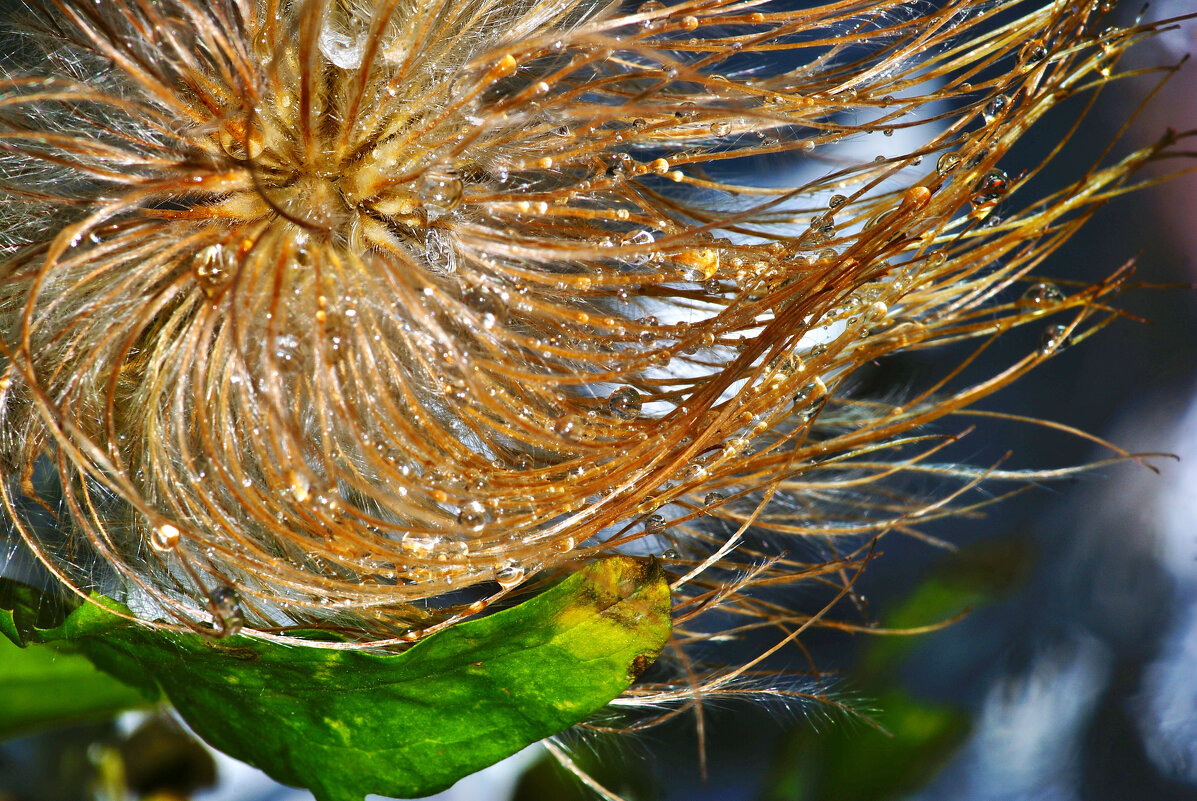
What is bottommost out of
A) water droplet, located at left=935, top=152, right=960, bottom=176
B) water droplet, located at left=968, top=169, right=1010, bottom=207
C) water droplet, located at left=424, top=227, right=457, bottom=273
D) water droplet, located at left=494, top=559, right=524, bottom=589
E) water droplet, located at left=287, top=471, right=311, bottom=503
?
water droplet, located at left=494, top=559, right=524, bottom=589

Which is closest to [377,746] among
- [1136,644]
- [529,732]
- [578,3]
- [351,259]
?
[529,732]

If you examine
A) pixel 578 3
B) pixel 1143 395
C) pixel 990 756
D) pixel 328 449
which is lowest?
pixel 990 756

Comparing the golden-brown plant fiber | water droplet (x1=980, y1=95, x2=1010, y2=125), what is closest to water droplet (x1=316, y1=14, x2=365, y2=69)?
the golden-brown plant fiber

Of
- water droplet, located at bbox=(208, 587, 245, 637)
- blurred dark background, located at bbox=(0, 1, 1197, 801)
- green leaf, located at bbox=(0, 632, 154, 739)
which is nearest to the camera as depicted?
water droplet, located at bbox=(208, 587, 245, 637)

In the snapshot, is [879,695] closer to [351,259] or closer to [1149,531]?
[1149,531]

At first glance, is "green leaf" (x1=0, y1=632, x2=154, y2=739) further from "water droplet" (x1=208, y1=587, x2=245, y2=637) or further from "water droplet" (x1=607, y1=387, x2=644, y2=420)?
"water droplet" (x1=607, y1=387, x2=644, y2=420)

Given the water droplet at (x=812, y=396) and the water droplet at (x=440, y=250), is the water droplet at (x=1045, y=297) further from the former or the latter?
the water droplet at (x=440, y=250)

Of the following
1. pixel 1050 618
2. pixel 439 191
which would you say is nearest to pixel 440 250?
pixel 439 191
